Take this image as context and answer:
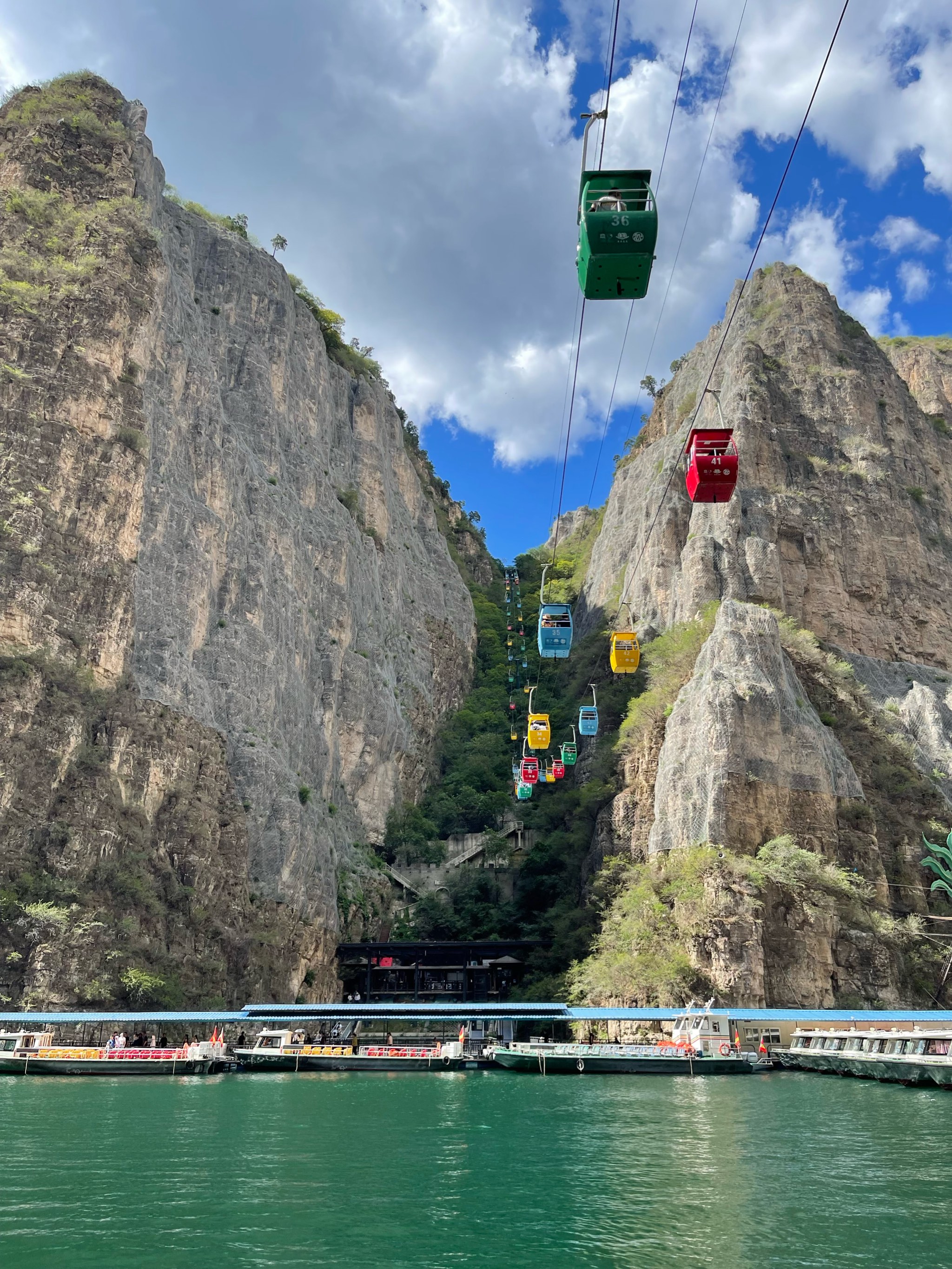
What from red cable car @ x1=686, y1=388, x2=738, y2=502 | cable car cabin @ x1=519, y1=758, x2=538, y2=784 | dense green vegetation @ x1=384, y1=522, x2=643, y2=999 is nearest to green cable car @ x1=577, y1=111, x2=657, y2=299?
red cable car @ x1=686, y1=388, x2=738, y2=502

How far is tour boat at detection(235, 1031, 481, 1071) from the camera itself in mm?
45969

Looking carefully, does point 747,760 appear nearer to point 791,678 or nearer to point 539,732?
point 791,678

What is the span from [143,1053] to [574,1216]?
1211 inches

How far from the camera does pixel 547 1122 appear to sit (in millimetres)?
28828

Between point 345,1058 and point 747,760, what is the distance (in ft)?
90.6

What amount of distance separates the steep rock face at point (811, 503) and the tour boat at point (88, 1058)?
146 ft

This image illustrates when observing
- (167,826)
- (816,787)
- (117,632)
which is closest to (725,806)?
(816,787)

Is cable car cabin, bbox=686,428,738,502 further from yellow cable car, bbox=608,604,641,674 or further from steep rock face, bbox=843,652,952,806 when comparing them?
steep rock face, bbox=843,652,952,806

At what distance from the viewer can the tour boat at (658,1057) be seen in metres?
44.5

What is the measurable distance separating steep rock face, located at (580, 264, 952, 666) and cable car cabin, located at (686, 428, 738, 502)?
1792 inches

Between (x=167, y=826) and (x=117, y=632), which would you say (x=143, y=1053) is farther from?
(x=117, y=632)

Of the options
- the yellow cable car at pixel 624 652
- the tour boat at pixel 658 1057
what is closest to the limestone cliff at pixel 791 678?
the tour boat at pixel 658 1057

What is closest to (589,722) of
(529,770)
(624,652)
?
(529,770)

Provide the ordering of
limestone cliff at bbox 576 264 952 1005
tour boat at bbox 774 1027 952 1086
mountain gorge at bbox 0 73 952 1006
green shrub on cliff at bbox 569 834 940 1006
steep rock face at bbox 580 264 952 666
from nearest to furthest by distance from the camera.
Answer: tour boat at bbox 774 1027 952 1086
mountain gorge at bbox 0 73 952 1006
green shrub on cliff at bbox 569 834 940 1006
limestone cliff at bbox 576 264 952 1005
steep rock face at bbox 580 264 952 666
